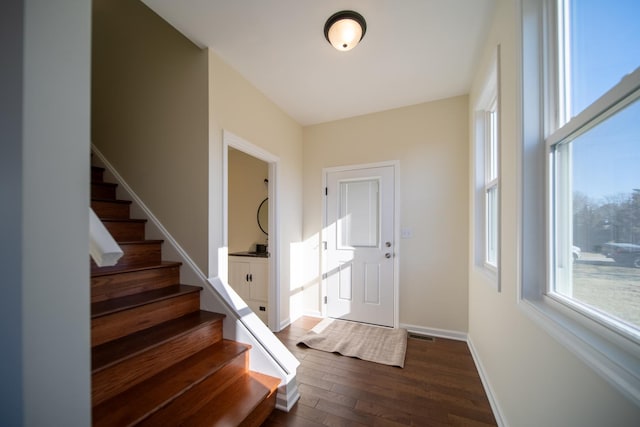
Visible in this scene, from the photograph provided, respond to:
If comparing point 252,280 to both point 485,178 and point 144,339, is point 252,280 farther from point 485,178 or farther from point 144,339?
point 485,178

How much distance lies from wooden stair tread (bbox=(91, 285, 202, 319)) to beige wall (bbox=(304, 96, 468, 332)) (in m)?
2.27

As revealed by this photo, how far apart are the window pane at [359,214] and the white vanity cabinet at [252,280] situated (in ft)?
3.53

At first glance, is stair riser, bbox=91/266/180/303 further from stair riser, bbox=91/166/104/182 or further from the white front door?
the white front door

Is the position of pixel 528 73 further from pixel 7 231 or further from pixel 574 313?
pixel 7 231

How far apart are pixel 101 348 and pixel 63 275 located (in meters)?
1.03

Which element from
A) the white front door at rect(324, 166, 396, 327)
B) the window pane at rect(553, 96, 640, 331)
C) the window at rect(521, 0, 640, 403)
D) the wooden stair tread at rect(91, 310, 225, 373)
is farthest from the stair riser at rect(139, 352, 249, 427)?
the window pane at rect(553, 96, 640, 331)

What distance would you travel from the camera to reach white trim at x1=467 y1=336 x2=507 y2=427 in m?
1.48

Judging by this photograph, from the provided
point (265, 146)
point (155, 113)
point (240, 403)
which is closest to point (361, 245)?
point (265, 146)

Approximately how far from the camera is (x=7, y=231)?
567mm

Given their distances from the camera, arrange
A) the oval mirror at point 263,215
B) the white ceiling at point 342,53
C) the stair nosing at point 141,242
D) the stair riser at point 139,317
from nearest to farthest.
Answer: the stair riser at point 139,317, the white ceiling at point 342,53, the stair nosing at point 141,242, the oval mirror at point 263,215

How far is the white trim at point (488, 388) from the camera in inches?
58.1

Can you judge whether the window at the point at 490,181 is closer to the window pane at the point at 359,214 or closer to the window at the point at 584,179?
the window at the point at 584,179

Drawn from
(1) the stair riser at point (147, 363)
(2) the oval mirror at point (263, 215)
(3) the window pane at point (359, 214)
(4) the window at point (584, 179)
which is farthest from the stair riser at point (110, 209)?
(4) the window at point (584, 179)

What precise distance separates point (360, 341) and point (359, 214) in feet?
4.74
